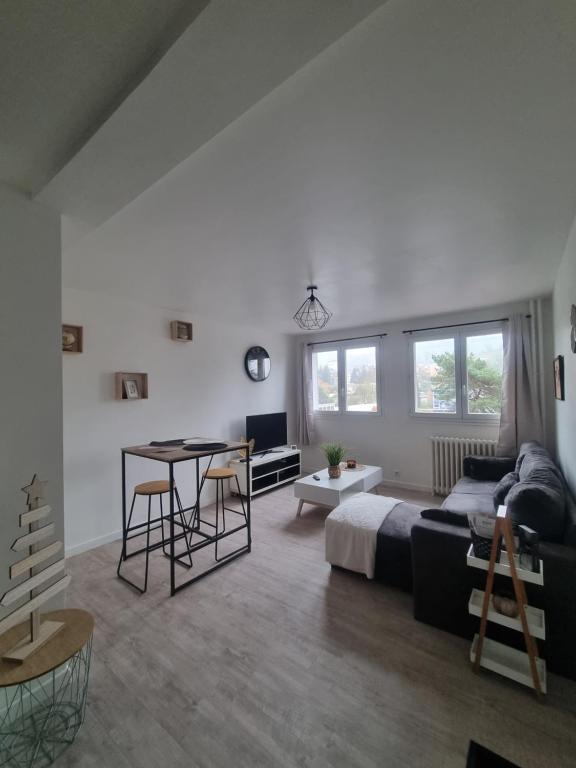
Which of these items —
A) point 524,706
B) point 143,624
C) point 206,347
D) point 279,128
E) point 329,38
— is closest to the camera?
point 329,38

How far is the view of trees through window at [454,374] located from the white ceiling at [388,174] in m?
1.44

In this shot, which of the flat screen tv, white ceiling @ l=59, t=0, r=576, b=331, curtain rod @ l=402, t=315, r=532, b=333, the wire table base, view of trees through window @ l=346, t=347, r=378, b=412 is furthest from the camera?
view of trees through window @ l=346, t=347, r=378, b=412

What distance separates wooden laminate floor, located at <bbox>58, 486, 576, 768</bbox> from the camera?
1.30 meters

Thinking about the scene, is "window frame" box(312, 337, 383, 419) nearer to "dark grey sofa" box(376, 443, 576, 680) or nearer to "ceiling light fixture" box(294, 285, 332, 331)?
"ceiling light fixture" box(294, 285, 332, 331)

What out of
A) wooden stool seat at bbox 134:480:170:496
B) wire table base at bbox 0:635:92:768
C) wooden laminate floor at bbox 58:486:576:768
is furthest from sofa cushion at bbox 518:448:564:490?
wooden stool seat at bbox 134:480:170:496

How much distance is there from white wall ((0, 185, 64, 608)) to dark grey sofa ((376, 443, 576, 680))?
6.79 feet

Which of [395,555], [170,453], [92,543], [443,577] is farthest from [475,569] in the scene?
[92,543]

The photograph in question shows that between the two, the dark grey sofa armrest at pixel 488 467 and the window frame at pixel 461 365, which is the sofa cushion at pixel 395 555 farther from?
the window frame at pixel 461 365

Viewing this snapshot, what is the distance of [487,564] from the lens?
1626mm

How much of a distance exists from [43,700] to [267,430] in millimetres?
3476

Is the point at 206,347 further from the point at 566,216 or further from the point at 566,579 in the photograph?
the point at 566,579

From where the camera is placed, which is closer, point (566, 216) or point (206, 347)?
point (566, 216)

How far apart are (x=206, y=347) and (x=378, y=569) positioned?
3133 mm

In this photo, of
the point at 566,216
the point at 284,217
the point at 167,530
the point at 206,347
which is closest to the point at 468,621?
the point at 566,216
